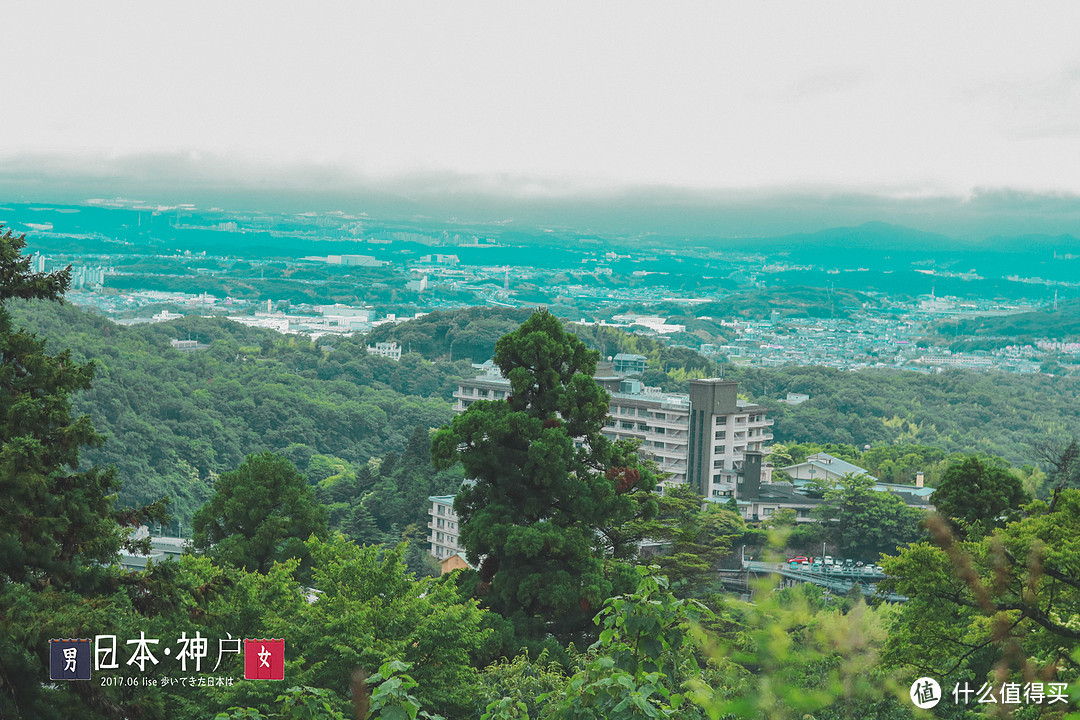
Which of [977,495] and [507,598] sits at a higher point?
[977,495]

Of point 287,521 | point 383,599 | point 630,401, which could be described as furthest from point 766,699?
point 630,401

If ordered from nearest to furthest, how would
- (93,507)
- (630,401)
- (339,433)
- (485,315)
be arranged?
(93,507), (630,401), (339,433), (485,315)

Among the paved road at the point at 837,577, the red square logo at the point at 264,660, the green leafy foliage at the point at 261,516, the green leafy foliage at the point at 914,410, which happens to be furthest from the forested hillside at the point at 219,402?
the red square logo at the point at 264,660

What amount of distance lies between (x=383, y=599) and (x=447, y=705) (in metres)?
1.45

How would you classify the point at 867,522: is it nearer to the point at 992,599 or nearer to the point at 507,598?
the point at 507,598

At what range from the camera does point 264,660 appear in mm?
7383

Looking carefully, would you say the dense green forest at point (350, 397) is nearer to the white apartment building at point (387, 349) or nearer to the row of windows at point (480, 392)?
the white apartment building at point (387, 349)

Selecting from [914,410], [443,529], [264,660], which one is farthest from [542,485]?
[914,410]

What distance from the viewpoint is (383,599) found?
9.47m

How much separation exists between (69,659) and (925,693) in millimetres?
5415

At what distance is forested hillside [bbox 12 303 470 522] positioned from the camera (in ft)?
159

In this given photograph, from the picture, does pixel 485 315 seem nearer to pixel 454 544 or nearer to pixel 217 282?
pixel 454 544

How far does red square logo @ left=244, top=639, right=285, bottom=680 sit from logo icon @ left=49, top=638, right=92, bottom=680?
4.34 feet

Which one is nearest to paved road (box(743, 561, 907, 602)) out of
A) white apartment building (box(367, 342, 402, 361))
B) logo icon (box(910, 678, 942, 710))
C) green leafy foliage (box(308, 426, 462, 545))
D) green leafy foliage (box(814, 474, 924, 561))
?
green leafy foliage (box(814, 474, 924, 561))
